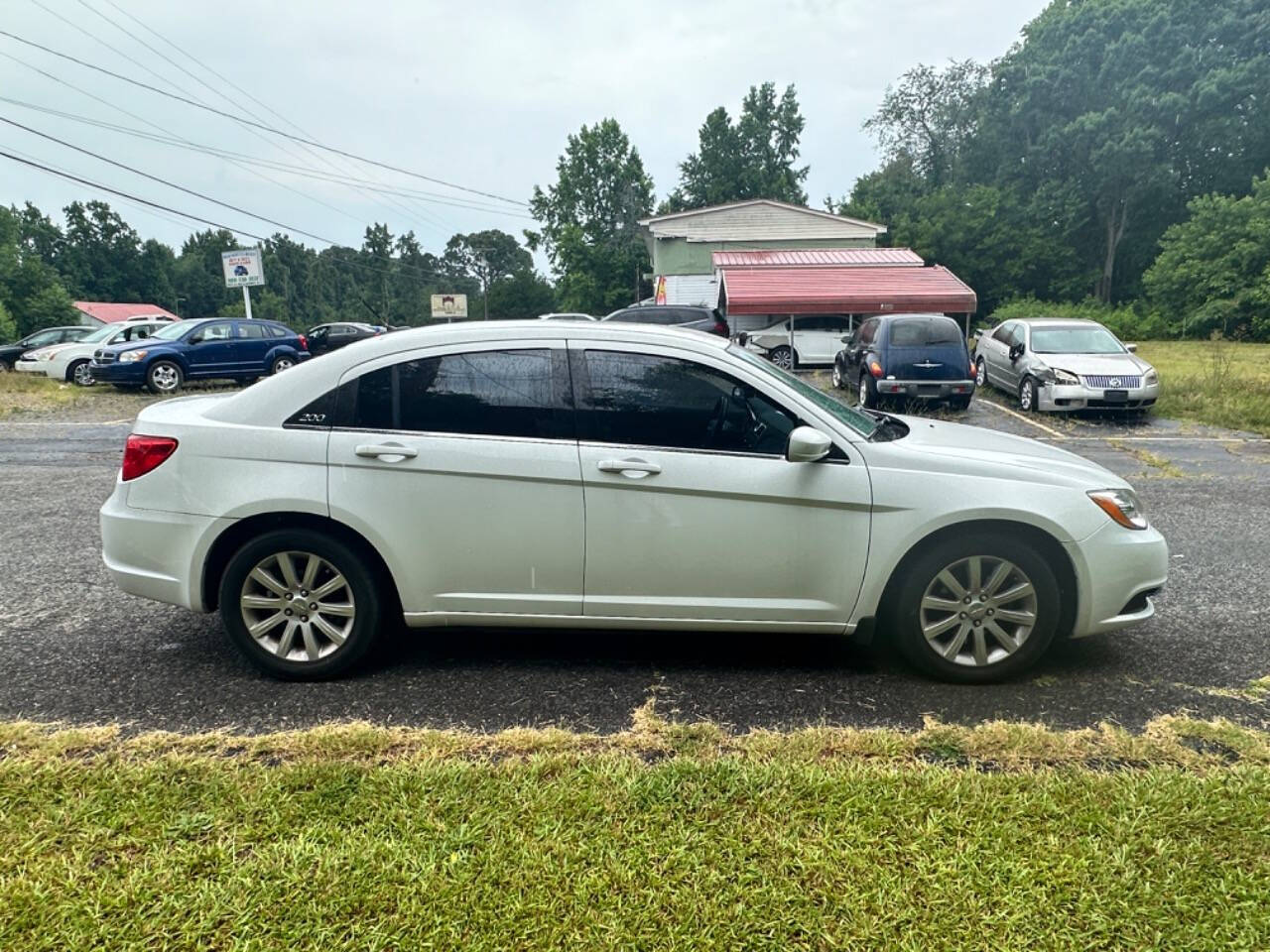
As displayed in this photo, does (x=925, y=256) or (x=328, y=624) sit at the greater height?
(x=925, y=256)

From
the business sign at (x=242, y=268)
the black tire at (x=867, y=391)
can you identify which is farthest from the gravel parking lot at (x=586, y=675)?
the business sign at (x=242, y=268)

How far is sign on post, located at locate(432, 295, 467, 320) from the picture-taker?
177 feet

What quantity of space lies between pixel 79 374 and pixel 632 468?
2029 centimetres

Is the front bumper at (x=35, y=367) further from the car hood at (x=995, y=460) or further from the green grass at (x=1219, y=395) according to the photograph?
the green grass at (x=1219, y=395)

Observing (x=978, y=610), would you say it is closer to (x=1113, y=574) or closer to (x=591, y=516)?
(x=1113, y=574)

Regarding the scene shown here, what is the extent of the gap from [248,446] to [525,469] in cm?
125

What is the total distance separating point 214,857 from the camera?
2342 mm

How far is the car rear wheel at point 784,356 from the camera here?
1949 cm

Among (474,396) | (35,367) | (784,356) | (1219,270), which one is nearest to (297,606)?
(474,396)

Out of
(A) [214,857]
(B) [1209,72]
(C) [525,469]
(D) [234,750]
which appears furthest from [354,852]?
(B) [1209,72]

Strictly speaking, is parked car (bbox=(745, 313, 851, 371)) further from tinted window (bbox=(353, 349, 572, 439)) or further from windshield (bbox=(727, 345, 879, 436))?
tinted window (bbox=(353, 349, 572, 439))

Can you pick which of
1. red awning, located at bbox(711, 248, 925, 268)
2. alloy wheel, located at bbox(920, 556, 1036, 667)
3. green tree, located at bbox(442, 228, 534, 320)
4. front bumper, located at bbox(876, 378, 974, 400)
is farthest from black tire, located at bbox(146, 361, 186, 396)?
green tree, located at bbox(442, 228, 534, 320)

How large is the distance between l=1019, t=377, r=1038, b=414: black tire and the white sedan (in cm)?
1075

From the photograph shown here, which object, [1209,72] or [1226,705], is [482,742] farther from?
[1209,72]
